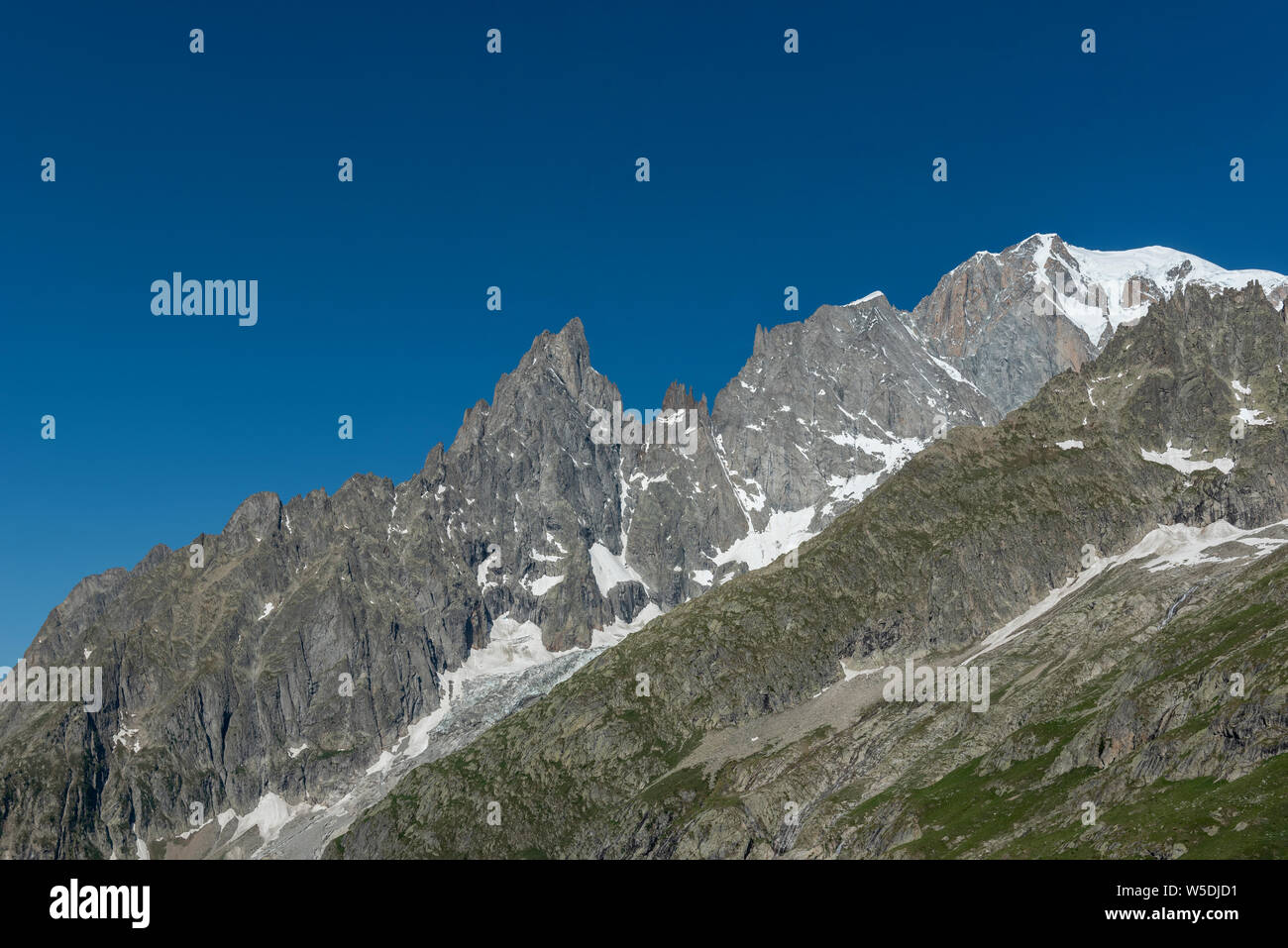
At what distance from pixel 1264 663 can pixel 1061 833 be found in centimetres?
3795
